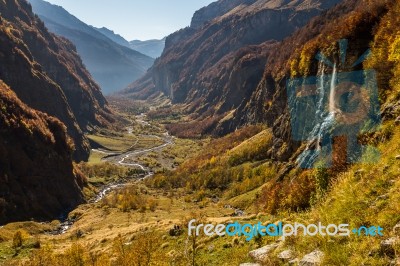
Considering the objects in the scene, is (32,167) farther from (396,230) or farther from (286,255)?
(396,230)

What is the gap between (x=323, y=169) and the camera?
32.7 metres

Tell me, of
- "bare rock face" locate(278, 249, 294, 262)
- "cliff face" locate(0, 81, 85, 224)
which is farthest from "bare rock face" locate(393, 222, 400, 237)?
"cliff face" locate(0, 81, 85, 224)

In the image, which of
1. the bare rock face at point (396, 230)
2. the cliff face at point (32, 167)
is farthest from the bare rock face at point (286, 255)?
the cliff face at point (32, 167)

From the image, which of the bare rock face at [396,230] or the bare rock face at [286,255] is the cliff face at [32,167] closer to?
the bare rock face at [286,255]

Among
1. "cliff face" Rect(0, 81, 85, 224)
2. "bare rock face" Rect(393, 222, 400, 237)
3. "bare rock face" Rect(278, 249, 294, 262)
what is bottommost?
"cliff face" Rect(0, 81, 85, 224)

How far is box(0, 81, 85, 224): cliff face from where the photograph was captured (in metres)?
103

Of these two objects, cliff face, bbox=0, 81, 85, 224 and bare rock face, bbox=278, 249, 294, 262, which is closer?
bare rock face, bbox=278, 249, 294, 262

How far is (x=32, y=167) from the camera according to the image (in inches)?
4636

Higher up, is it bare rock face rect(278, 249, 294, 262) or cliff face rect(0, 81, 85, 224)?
bare rock face rect(278, 249, 294, 262)

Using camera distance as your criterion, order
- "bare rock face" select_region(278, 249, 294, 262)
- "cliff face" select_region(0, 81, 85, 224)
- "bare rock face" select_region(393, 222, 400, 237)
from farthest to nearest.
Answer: "cliff face" select_region(0, 81, 85, 224) < "bare rock face" select_region(278, 249, 294, 262) < "bare rock face" select_region(393, 222, 400, 237)

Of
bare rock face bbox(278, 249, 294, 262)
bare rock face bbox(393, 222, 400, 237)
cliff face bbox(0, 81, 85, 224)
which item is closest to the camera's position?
bare rock face bbox(393, 222, 400, 237)

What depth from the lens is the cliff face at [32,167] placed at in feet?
339

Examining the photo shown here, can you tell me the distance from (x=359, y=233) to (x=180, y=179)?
523ft

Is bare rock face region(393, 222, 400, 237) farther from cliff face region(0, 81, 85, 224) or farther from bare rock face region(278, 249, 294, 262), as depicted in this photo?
cliff face region(0, 81, 85, 224)
